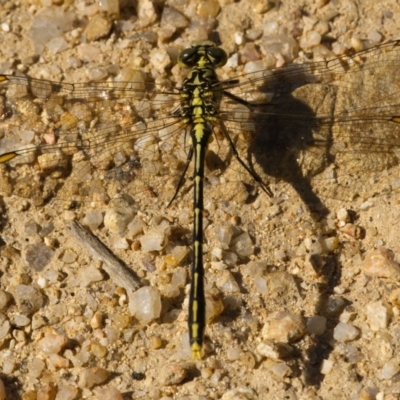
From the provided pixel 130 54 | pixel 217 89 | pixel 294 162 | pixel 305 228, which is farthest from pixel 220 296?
pixel 130 54

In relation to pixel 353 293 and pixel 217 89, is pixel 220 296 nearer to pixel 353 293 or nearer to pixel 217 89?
pixel 353 293

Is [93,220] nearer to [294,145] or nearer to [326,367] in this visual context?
[294,145]

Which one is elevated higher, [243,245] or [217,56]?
[217,56]

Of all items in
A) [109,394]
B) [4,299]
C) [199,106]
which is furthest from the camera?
[199,106]

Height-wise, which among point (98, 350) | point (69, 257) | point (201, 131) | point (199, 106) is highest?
point (199, 106)

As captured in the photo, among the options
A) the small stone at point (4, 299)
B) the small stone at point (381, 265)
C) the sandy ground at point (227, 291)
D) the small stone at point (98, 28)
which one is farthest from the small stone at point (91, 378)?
the small stone at point (98, 28)

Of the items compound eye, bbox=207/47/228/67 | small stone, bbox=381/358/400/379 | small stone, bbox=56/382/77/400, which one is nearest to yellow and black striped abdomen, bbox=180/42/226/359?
compound eye, bbox=207/47/228/67

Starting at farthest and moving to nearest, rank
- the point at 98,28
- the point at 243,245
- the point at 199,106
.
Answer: the point at 98,28
the point at 199,106
the point at 243,245

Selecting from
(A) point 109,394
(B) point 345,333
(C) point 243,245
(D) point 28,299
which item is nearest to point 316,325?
(B) point 345,333
